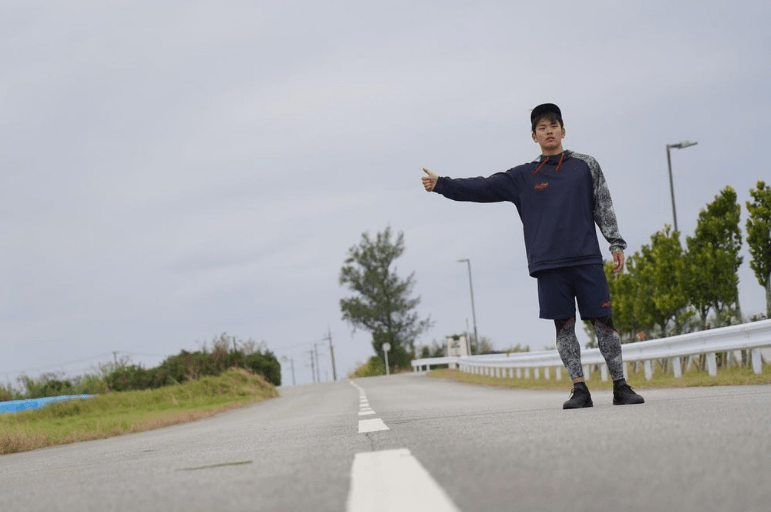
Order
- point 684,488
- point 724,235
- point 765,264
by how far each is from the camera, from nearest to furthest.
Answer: point 684,488 < point 765,264 < point 724,235

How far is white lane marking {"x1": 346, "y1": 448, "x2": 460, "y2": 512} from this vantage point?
8.70 feet

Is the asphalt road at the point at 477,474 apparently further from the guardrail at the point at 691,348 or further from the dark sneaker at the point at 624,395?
the guardrail at the point at 691,348

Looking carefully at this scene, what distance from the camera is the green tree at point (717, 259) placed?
26.8 metres

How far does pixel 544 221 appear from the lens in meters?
7.70

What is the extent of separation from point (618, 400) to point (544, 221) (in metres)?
1.58

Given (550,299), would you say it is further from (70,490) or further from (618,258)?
(70,490)

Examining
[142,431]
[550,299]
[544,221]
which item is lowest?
[142,431]

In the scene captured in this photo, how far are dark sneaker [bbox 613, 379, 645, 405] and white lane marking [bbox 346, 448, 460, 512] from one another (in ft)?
12.9

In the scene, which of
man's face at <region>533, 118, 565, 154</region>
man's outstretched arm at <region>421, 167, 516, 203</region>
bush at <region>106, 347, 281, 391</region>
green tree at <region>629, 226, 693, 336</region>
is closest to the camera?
man's face at <region>533, 118, 565, 154</region>

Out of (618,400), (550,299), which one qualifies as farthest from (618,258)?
(618,400)

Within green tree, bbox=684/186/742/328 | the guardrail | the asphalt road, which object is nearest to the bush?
the guardrail

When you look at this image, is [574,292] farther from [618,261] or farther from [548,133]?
[548,133]

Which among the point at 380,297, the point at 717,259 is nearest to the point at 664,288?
the point at 717,259

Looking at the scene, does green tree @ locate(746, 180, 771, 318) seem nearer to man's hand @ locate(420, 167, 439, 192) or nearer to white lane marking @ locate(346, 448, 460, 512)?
man's hand @ locate(420, 167, 439, 192)
